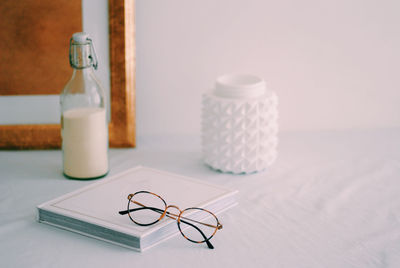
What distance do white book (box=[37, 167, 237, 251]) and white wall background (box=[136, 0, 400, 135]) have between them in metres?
0.34

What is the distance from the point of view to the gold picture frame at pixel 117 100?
112cm

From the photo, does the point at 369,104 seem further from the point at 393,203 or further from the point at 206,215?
the point at 206,215

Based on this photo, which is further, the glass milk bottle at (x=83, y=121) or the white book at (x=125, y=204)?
the glass milk bottle at (x=83, y=121)

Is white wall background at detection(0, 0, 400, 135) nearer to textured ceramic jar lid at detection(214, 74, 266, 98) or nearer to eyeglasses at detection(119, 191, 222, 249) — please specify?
textured ceramic jar lid at detection(214, 74, 266, 98)

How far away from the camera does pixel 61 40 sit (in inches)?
44.3

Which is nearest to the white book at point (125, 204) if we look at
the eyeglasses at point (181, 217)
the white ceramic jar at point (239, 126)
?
the eyeglasses at point (181, 217)

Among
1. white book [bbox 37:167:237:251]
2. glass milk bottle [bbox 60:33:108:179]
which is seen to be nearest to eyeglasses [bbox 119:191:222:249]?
white book [bbox 37:167:237:251]

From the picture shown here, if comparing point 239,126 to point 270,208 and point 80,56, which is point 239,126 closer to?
point 270,208

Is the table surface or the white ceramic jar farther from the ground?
the white ceramic jar

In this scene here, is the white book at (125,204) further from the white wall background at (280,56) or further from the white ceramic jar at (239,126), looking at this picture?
the white wall background at (280,56)

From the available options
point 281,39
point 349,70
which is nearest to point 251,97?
point 281,39

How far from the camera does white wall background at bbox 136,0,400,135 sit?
4.00ft

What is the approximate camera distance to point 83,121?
97cm

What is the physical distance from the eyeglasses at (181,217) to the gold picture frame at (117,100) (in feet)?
1.12
